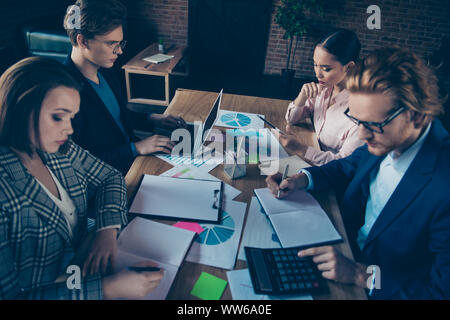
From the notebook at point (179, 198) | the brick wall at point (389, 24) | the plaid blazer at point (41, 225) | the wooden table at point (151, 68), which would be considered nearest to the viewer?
the plaid blazer at point (41, 225)

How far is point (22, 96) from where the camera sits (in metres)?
0.88

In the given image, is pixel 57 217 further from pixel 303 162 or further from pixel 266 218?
pixel 303 162

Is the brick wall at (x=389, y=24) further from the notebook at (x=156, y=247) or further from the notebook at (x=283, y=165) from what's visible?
the notebook at (x=156, y=247)

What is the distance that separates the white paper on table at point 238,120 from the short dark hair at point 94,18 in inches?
32.8

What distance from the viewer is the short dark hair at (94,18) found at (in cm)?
149

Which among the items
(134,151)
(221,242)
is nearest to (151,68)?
(134,151)

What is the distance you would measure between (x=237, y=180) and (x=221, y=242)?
42 cm

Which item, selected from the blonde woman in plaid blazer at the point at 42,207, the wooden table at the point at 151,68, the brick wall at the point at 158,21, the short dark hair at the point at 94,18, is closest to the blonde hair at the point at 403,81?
the blonde woman in plaid blazer at the point at 42,207

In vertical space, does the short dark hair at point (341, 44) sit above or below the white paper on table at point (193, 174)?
above

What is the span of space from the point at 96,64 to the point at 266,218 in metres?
1.22

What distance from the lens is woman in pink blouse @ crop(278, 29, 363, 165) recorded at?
171cm

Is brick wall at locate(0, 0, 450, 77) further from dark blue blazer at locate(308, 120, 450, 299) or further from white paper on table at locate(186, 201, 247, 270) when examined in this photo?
white paper on table at locate(186, 201, 247, 270)
